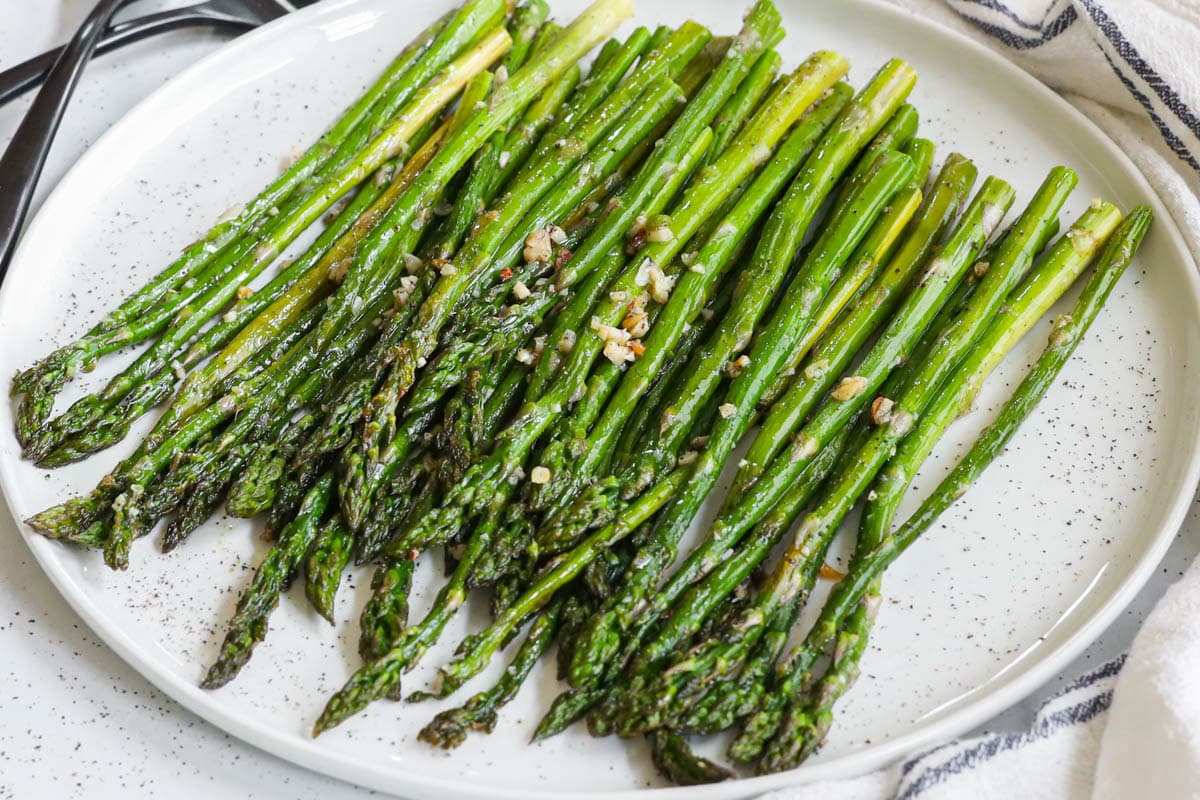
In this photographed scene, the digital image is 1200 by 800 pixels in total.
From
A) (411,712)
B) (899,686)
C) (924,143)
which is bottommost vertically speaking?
(411,712)

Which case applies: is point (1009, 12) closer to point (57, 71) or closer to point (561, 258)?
point (561, 258)

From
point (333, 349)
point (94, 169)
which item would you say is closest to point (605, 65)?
point (333, 349)

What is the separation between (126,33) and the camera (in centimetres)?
438

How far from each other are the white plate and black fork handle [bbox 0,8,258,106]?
36 centimetres

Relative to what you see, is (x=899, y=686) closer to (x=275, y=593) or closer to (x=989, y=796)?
(x=989, y=796)

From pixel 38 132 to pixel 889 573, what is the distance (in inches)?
126

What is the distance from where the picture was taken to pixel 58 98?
→ 4.04m

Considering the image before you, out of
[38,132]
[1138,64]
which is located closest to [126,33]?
[38,132]

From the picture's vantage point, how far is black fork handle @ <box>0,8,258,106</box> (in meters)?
4.20

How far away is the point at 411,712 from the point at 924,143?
2579mm

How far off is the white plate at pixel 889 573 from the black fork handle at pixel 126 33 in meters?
0.36

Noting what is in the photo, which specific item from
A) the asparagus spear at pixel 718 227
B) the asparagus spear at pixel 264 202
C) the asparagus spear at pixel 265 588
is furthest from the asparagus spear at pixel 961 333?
the asparagus spear at pixel 264 202

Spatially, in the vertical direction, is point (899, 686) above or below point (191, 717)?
above

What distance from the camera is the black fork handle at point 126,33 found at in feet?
13.8
